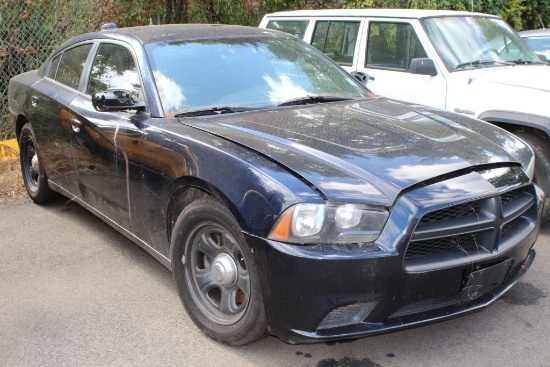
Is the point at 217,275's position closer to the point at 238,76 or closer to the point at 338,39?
the point at 238,76

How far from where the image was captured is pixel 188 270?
11.6 ft

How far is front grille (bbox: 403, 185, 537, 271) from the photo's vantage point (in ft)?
9.66

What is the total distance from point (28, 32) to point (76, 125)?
4530mm

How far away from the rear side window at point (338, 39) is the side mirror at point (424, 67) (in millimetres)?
1114

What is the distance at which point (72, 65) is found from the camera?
5184 millimetres

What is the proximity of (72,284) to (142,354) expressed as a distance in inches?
44.9

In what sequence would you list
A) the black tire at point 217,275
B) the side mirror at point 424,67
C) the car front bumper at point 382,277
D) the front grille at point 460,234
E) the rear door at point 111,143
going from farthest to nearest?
1. the side mirror at point 424,67
2. the rear door at point 111,143
3. the black tire at point 217,275
4. the front grille at point 460,234
5. the car front bumper at point 382,277

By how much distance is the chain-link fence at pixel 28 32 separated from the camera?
8.27 metres

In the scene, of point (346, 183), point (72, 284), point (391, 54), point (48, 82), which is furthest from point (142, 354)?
point (391, 54)

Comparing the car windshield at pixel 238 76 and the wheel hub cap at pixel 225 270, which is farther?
the car windshield at pixel 238 76

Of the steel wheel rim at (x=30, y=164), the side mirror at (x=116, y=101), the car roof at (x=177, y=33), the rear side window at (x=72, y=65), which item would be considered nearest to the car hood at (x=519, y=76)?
the car roof at (x=177, y=33)

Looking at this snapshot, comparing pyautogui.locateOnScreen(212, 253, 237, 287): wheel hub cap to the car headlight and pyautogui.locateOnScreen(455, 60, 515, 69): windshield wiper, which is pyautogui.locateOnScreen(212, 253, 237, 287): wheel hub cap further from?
pyautogui.locateOnScreen(455, 60, 515, 69): windshield wiper

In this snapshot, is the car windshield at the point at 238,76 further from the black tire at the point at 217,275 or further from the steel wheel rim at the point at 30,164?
the steel wheel rim at the point at 30,164

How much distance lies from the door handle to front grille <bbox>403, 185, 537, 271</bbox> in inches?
107
